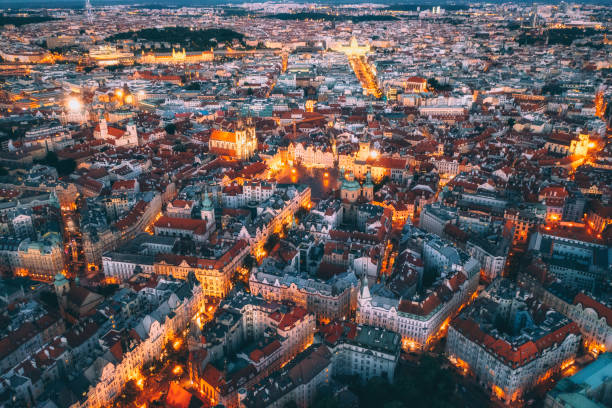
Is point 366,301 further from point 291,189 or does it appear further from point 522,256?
point 291,189

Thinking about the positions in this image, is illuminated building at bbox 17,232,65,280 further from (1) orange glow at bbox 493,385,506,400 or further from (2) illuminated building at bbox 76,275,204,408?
(1) orange glow at bbox 493,385,506,400

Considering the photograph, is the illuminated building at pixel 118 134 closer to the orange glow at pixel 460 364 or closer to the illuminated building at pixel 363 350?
the illuminated building at pixel 363 350

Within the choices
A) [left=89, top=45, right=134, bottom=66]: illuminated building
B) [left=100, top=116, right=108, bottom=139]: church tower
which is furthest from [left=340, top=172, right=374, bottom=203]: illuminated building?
[left=89, top=45, right=134, bottom=66]: illuminated building

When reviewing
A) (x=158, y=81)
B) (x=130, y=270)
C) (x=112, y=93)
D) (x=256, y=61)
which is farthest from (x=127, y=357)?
(x=256, y=61)

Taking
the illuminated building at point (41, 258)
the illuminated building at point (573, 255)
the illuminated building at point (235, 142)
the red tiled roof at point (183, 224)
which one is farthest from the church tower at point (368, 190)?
the illuminated building at point (41, 258)

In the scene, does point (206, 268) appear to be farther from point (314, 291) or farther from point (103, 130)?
point (103, 130)
